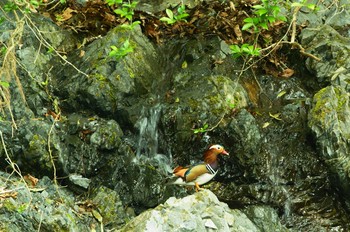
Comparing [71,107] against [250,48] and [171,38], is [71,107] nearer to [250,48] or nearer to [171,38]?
[171,38]

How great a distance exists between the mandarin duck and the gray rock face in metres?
0.83

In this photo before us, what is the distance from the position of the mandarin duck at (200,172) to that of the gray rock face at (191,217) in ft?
2.73

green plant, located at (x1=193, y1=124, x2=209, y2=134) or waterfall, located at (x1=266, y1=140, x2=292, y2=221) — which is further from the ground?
green plant, located at (x1=193, y1=124, x2=209, y2=134)

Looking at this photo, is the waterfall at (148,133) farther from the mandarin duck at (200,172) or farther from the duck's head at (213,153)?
the duck's head at (213,153)

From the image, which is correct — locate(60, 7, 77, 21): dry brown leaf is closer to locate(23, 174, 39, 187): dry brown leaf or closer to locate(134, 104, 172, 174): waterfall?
locate(134, 104, 172, 174): waterfall

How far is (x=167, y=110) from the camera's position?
308 inches

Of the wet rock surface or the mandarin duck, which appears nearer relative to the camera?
the mandarin duck

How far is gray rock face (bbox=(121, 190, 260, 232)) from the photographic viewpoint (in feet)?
17.2

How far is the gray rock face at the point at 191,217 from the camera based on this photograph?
5230 mm

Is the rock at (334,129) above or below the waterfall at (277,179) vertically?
above

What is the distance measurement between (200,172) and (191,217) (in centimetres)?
130

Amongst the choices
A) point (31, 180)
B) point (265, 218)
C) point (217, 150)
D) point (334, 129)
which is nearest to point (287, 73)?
point (334, 129)

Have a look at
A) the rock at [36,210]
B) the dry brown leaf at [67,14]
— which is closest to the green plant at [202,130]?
the rock at [36,210]

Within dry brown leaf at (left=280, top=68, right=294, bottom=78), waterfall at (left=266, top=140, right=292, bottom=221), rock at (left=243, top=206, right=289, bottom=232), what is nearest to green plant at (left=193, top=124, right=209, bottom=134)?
waterfall at (left=266, top=140, right=292, bottom=221)
